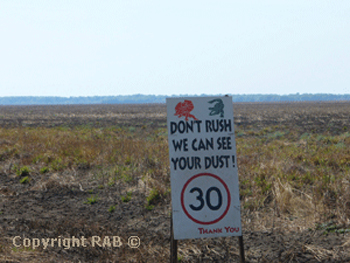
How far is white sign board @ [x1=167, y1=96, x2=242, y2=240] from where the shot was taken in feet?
13.5

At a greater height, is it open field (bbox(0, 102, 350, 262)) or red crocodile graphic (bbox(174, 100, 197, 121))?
red crocodile graphic (bbox(174, 100, 197, 121))

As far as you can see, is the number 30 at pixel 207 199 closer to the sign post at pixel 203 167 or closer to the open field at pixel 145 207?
the sign post at pixel 203 167

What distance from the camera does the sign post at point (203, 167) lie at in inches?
162

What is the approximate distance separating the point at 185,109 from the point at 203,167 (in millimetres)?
698

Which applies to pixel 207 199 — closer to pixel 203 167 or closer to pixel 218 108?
pixel 203 167

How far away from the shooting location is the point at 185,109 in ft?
13.7

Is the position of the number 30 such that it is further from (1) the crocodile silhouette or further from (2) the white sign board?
(1) the crocodile silhouette

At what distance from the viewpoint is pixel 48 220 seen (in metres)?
6.57

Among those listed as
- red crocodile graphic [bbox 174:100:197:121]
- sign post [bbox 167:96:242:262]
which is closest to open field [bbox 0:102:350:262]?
sign post [bbox 167:96:242:262]

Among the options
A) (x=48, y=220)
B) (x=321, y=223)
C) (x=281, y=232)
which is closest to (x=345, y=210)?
(x=321, y=223)

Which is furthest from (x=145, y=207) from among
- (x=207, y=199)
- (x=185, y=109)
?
(x=185, y=109)

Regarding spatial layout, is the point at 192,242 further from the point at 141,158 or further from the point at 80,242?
the point at 141,158

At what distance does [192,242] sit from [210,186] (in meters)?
1.72

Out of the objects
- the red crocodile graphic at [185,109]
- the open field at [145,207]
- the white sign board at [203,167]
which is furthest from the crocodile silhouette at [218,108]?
the open field at [145,207]
